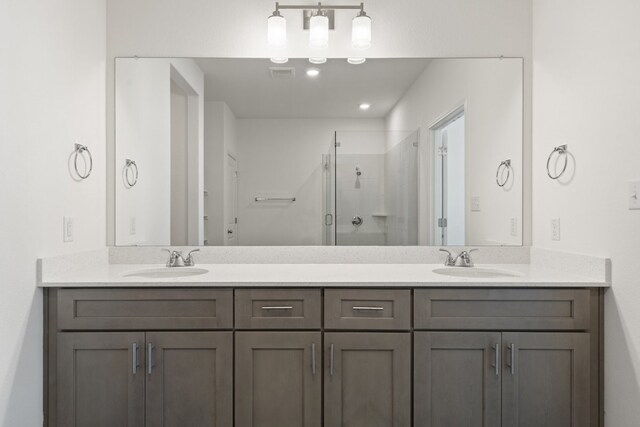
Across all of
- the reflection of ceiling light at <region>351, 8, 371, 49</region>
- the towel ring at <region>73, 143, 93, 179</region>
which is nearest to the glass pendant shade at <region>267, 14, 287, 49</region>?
the reflection of ceiling light at <region>351, 8, 371, 49</region>

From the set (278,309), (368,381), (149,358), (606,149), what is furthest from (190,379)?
(606,149)

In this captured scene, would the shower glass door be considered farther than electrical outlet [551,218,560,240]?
Yes

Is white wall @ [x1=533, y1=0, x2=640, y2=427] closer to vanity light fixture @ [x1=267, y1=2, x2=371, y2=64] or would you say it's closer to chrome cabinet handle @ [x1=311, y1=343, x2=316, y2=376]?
vanity light fixture @ [x1=267, y1=2, x2=371, y2=64]

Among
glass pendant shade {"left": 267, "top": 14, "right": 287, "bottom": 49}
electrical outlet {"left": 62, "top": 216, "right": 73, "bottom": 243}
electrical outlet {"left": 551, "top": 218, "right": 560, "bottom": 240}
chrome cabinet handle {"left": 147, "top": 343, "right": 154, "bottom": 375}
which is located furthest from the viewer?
glass pendant shade {"left": 267, "top": 14, "right": 287, "bottom": 49}

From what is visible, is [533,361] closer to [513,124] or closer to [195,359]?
[513,124]

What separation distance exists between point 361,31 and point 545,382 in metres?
1.81

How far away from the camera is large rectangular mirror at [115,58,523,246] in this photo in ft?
7.47

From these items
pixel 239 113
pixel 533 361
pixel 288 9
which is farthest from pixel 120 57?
pixel 533 361

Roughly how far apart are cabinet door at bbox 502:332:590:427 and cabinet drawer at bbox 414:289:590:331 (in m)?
0.05

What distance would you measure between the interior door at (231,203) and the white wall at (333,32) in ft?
1.96

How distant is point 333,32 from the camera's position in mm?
2287

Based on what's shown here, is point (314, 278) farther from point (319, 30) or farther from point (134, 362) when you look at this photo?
point (319, 30)

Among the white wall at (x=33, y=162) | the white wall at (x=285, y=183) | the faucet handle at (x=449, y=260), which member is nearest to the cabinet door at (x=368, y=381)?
the faucet handle at (x=449, y=260)

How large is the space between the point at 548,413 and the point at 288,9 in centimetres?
225
